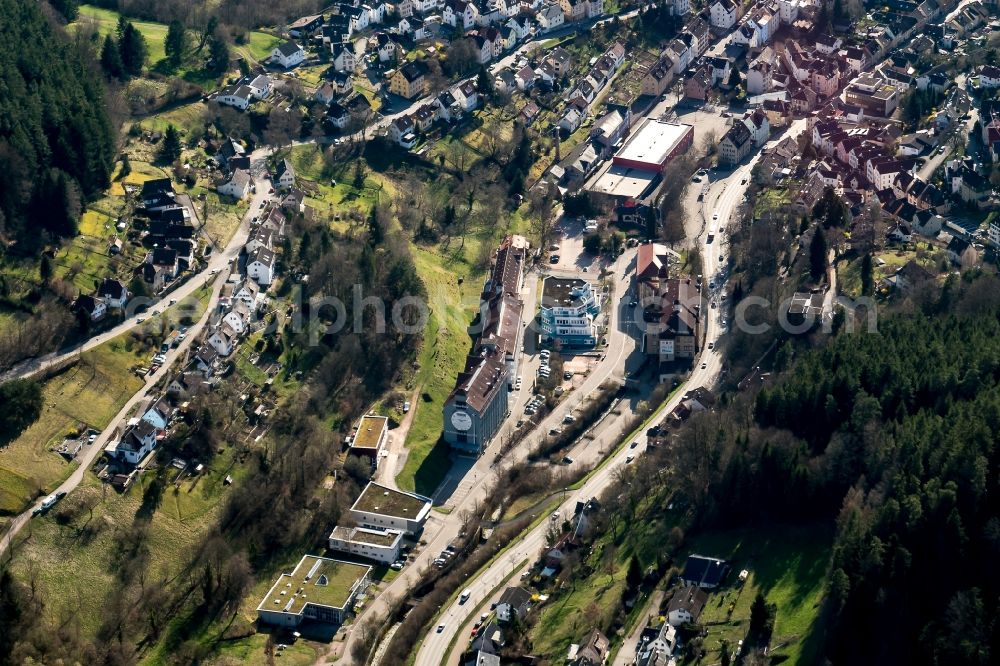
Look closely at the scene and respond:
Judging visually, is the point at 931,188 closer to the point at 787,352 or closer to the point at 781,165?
the point at 781,165

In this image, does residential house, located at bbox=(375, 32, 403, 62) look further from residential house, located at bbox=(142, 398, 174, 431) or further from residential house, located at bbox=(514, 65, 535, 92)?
residential house, located at bbox=(142, 398, 174, 431)

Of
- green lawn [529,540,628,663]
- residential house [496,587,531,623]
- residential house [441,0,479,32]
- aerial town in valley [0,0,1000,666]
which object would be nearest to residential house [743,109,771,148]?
aerial town in valley [0,0,1000,666]

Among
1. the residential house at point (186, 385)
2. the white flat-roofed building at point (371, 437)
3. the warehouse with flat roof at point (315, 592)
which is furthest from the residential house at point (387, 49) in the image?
the warehouse with flat roof at point (315, 592)

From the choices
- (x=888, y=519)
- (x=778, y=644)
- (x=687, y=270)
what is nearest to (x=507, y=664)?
(x=778, y=644)

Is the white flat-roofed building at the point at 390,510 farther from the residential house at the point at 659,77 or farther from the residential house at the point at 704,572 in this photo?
the residential house at the point at 659,77

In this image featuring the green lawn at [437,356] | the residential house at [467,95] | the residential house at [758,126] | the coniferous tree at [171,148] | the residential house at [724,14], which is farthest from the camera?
the residential house at [724,14]

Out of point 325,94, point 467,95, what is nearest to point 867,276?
point 467,95
